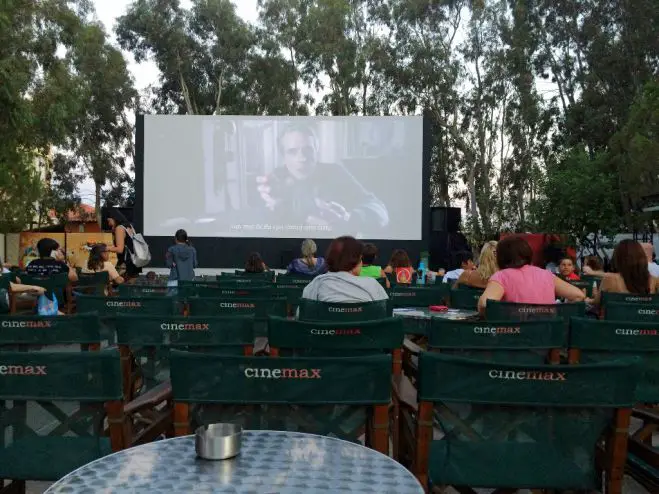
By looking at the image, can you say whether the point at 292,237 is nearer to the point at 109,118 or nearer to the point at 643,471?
the point at 643,471

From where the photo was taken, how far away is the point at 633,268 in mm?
4738

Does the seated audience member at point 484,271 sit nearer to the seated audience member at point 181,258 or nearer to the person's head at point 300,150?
the seated audience member at point 181,258

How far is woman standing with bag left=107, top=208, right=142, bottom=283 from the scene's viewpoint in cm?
1105

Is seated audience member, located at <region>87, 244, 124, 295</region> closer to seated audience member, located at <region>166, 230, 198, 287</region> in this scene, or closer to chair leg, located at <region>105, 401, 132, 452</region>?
seated audience member, located at <region>166, 230, 198, 287</region>

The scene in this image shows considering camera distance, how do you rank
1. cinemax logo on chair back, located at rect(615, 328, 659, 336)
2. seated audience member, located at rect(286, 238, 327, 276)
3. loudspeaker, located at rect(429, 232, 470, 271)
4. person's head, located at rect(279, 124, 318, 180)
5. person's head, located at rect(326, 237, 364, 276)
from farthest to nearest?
loudspeaker, located at rect(429, 232, 470, 271) → person's head, located at rect(279, 124, 318, 180) → seated audience member, located at rect(286, 238, 327, 276) → person's head, located at rect(326, 237, 364, 276) → cinemax logo on chair back, located at rect(615, 328, 659, 336)

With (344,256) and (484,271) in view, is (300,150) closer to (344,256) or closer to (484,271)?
(484,271)

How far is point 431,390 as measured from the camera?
188 cm

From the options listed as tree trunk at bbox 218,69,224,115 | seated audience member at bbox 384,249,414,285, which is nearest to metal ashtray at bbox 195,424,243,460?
seated audience member at bbox 384,249,414,285

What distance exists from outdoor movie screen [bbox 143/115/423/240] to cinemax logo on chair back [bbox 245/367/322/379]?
1350 cm

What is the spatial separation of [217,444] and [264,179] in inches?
557

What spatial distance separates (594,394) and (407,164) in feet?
44.6

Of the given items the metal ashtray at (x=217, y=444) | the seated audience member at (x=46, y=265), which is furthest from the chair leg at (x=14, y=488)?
the seated audience member at (x=46, y=265)

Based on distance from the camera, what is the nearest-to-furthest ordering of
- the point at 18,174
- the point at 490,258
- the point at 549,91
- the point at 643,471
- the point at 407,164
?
Result: the point at 643,471 < the point at 490,258 < the point at 407,164 < the point at 18,174 < the point at 549,91

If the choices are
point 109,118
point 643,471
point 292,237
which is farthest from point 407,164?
point 109,118
